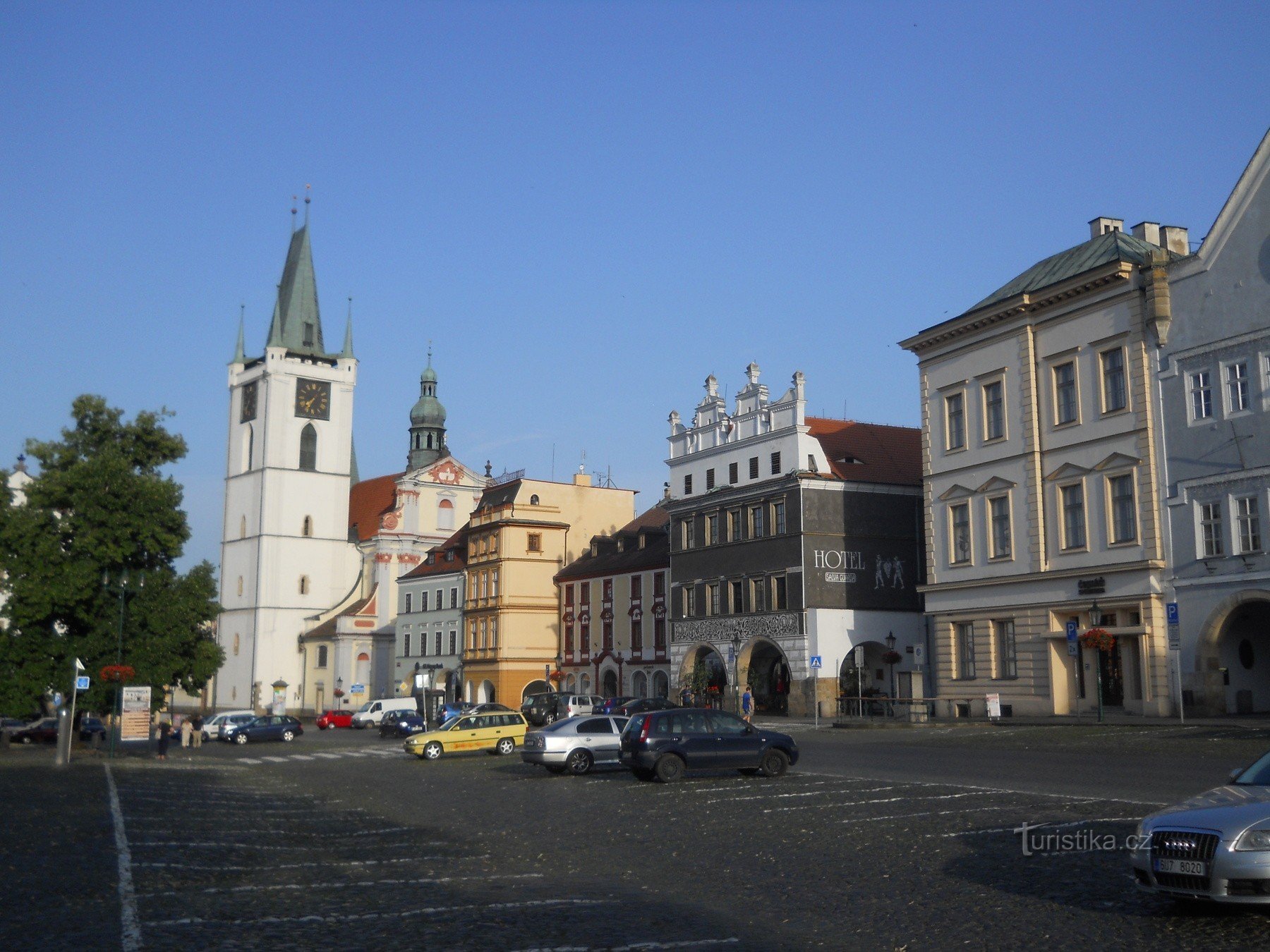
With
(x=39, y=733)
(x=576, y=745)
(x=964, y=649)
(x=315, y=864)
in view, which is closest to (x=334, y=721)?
(x=39, y=733)

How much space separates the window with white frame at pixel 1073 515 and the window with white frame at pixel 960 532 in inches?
191

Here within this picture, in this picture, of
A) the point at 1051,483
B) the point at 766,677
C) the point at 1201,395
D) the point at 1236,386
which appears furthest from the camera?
the point at 766,677

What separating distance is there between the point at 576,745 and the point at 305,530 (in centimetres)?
8116

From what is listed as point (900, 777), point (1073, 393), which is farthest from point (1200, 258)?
point (900, 777)

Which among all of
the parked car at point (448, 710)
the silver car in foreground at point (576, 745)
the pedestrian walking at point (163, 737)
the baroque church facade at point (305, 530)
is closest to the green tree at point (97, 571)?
the pedestrian walking at point (163, 737)

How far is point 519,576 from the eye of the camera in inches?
3295

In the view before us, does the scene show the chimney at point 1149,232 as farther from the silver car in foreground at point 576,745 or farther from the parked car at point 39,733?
the parked car at point 39,733

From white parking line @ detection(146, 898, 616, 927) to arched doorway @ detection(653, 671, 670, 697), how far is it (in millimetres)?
56985

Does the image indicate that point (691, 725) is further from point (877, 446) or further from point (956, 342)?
point (877, 446)

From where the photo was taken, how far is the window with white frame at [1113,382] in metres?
43.8

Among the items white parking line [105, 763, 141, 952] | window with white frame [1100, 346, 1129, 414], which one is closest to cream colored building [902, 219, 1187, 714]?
window with white frame [1100, 346, 1129, 414]

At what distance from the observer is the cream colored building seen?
42781 mm

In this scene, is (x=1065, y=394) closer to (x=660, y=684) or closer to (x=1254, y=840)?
(x=660, y=684)

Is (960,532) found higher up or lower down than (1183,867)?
higher up
